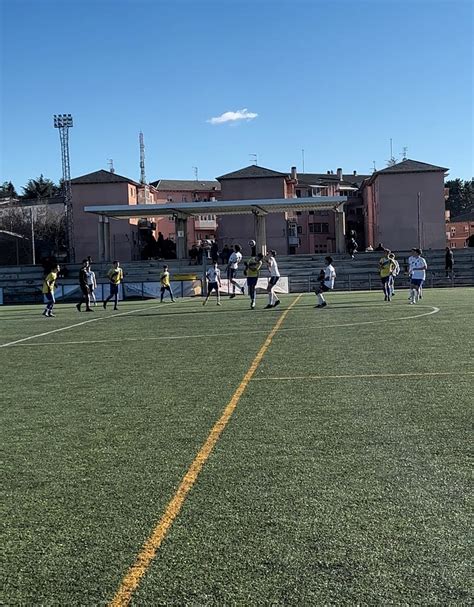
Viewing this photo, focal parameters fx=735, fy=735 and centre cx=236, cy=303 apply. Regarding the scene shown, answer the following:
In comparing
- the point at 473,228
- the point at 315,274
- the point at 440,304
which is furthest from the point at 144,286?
the point at 473,228

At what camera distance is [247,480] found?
5.12 meters

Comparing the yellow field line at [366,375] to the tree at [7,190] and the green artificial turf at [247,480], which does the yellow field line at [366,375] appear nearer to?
the green artificial turf at [247,480]

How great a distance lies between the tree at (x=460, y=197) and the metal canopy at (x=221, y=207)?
92.2m

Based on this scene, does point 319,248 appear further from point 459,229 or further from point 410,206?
point 459,229

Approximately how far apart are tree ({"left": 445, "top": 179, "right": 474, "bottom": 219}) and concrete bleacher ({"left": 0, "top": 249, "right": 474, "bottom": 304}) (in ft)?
311

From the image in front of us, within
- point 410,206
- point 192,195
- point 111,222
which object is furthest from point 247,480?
point 192,195

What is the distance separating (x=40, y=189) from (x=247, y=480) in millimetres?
104067

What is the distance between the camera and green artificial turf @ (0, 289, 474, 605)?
3.54 m

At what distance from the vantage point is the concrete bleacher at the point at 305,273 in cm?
4097

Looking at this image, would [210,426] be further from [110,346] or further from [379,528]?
[110,346]

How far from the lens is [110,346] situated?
14.0 metres

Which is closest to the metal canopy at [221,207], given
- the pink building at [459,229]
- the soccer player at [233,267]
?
the soccer player at [233,267]

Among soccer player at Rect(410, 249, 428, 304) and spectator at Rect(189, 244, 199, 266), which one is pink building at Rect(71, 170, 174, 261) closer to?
spectator at Rect(189, 244, 199, 266)

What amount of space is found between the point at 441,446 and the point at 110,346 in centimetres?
910
